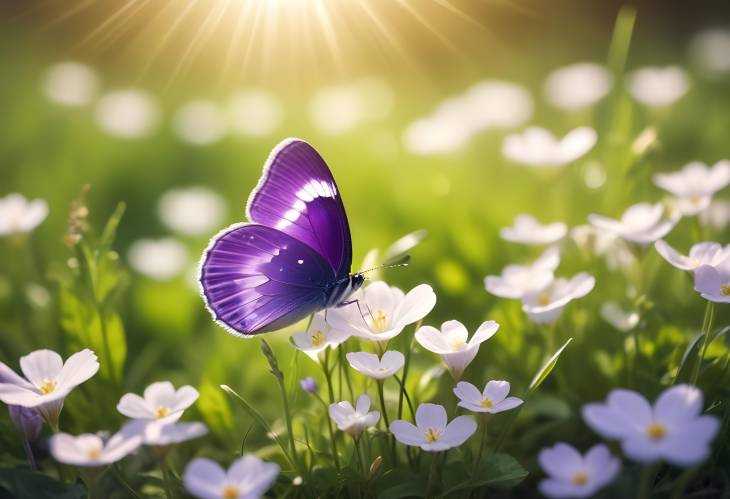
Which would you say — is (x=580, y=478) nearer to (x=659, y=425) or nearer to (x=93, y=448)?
(x=659, y=425)

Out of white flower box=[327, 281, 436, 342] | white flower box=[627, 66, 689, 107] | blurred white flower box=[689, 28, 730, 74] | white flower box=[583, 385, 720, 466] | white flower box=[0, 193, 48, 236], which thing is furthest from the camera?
blurred white flower box=[689, 28, 730, 74]

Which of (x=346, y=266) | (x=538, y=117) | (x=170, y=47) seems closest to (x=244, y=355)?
(x=346, y=266)

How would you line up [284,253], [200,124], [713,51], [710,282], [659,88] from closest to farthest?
[710,282] → [284,253] → [659,88] → [200,124] → [713,51]

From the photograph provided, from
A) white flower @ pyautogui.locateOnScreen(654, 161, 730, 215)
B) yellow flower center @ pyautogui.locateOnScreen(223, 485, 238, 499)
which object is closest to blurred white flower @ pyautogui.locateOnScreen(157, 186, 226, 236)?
white flower @ pyautogui.locateOnScreen(654, 161, 730, 215)

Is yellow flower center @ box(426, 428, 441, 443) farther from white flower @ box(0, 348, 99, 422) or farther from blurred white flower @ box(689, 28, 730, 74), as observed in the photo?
blurred white flower @ box(689, 28, 730, 74)

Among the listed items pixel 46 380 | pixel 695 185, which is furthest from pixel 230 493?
pixel 695 185

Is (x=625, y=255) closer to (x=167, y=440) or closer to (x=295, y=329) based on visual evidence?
(x=295, y=329)

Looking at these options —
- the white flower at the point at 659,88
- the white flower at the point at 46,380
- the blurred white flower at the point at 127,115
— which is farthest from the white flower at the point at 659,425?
the blurred white flower at the point at 127,115
